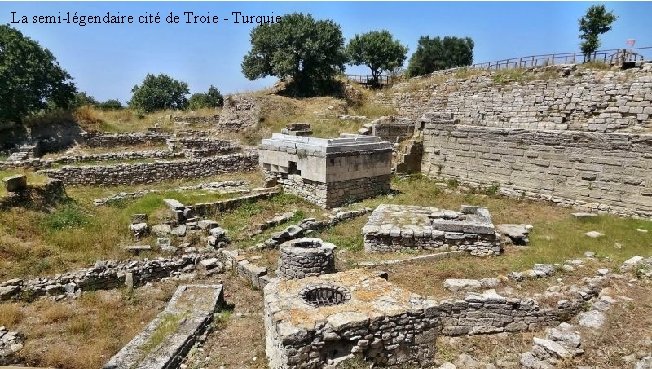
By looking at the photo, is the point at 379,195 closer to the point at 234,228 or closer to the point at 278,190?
the point at 278,190

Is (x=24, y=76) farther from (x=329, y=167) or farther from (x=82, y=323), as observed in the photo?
(x=82, y=323)

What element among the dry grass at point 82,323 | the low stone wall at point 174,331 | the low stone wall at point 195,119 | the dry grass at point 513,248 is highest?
the low stone wall at point 195,119

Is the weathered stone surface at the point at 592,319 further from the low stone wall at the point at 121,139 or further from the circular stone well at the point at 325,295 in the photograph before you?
the low stone wall at the point at 121,139

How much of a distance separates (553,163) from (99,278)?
508 inches

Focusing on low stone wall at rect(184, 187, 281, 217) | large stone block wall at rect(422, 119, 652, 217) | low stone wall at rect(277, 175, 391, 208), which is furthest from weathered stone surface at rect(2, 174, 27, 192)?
large stone block wall at rect(422, 119, 652, 217)

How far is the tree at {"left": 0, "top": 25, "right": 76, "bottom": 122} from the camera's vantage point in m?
20.0

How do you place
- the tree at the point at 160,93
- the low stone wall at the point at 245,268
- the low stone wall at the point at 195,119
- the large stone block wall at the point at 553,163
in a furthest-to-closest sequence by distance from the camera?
the tree at the point at 160,93, the low stone wall at the point at 195,119, the large stone block wall at the point at 553,163, the low stone wall at the point at 245,268

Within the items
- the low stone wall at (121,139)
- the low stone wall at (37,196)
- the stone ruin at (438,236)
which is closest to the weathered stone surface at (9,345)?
the low stone wall at (37,196)

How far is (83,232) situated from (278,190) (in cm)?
580

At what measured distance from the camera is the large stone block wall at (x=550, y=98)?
16.0 metres

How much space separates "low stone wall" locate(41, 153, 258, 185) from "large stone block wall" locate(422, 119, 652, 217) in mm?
8813

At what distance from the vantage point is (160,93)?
5125cm

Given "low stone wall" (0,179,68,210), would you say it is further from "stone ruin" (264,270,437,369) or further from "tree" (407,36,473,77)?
"tree" (407,36,473,77)

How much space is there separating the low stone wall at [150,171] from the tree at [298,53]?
1122 cm
